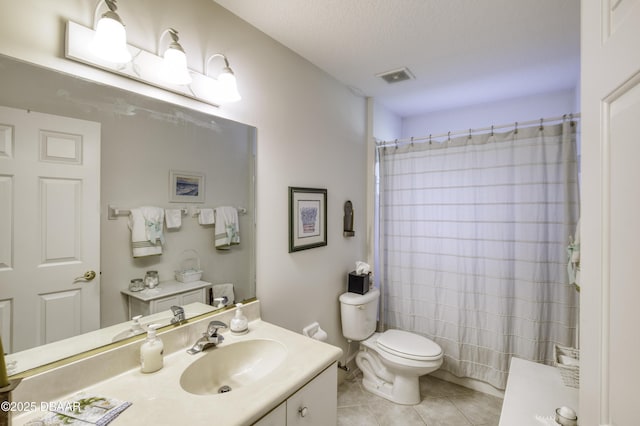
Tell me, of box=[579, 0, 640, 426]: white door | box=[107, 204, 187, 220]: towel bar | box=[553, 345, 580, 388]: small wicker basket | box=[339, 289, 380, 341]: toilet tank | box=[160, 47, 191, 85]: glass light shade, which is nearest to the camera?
box=[579, 0, 640, 426]: white door

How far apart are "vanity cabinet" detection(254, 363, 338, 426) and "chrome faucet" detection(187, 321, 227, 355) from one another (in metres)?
0.45

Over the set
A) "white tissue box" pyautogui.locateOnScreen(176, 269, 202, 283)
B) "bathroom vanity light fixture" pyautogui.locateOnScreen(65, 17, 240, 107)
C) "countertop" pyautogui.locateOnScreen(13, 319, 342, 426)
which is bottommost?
"countertop" pyautogui.locateOnScreen(13, 319, 342, 426)

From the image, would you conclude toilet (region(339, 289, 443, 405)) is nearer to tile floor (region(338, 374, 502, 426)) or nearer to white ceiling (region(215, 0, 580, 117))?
tile floor (region(338, 374, 502, 426))

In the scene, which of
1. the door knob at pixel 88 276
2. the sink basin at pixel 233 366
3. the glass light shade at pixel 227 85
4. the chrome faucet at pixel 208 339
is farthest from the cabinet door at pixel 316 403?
the glass light shade at pixel 227 85

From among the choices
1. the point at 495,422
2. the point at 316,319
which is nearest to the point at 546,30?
the point at 316,319

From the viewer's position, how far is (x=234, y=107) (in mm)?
1557

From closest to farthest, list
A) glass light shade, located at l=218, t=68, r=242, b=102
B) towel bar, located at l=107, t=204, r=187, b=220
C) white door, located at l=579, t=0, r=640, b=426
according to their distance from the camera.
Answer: white door, located at l=579, t=0, r=640, b=426 → towel bar, located at l=107, t=204, r=187, b=220 → glass light shade, located at l=218, t=68, r=242, b=102

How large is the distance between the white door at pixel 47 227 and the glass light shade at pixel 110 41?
10.0 inches

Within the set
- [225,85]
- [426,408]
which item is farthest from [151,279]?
[426,408]

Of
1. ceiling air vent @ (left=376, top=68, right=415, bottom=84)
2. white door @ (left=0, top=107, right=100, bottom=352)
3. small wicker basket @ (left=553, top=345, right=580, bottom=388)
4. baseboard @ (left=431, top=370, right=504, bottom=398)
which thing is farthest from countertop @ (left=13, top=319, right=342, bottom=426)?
ceiling air vent @ (left=376, top=68, right=415, bottom=84)

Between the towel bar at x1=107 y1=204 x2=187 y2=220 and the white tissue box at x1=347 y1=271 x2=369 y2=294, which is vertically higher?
the towel bar at x1=107 y1=204 x2=187 y2=220

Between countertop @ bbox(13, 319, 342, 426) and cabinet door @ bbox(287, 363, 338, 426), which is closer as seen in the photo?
countertop @ bbox(13, 319, 342, 426)

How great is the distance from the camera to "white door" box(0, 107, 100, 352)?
880 millimetres

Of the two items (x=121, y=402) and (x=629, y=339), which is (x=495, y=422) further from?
(x=121, y=402)
